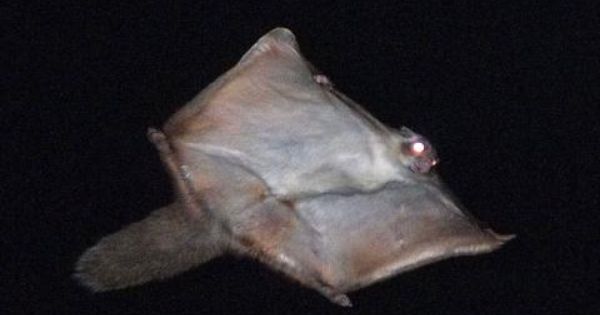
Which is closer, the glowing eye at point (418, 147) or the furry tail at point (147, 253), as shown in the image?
the furry tail at point (147, 253)

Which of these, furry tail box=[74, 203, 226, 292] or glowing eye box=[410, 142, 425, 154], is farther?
glowing eye box=[410, 142, 425, 154]

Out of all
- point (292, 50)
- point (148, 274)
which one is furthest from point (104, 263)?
point (292, 50)

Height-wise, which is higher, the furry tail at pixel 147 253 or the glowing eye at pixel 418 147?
the glowing eye at pixel 418 147

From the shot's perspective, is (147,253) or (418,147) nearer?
(147,253)

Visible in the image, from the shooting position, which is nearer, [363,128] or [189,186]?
[189,186]

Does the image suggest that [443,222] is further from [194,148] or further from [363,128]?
[194,148]
